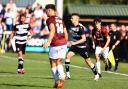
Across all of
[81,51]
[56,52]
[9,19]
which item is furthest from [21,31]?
[9,19]

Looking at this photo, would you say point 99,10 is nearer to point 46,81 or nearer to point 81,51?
point 81,51

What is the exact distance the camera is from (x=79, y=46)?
19891mm

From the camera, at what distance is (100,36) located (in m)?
22.7

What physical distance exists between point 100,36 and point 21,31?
115 inches

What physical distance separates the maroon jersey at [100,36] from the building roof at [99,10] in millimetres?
25147

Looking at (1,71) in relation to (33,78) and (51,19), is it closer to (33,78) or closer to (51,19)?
(33,78)

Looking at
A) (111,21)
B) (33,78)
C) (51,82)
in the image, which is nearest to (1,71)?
(33,78)

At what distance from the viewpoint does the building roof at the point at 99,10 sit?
48.1m

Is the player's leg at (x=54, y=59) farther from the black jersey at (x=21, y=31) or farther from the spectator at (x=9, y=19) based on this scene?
the spectator at (x=9, y=19)

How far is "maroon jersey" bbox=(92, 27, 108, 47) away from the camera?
22.5 metres

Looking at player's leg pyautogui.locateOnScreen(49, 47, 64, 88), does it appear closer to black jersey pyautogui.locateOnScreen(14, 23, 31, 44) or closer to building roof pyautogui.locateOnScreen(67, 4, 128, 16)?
black jersey pyautogui.locateOnScreen(14, 23, 31, 44)

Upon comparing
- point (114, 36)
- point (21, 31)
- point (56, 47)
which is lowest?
point (114, 36)

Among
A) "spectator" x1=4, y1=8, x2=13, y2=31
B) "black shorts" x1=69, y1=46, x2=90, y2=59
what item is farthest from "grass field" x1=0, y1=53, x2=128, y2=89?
"spectator" x1=4, y1=8, x2=13, y2=31

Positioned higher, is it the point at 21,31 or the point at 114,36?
the point at 21,31
